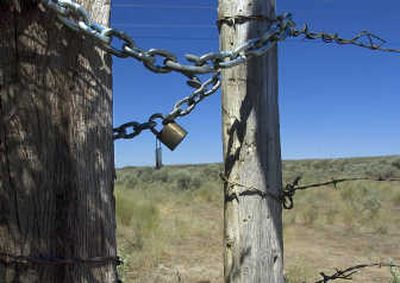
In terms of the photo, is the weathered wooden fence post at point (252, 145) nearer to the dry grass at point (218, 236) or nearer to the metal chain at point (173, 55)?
the metal chain at point (173, 55)

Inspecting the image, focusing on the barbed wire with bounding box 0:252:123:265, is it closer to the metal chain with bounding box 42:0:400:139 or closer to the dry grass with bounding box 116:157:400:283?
the metal chain with bounding box 42:0:400:139

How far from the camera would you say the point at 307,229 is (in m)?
13.6

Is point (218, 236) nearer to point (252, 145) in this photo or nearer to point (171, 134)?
point (252, 145)

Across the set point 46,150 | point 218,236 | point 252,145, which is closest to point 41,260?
point 46,150

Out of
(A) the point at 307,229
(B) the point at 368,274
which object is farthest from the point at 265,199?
(A) the point at 307,229

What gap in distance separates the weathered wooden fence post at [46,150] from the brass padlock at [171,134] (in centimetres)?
42

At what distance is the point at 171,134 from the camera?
72.8 inches

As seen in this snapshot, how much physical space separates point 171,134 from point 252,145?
14.1 inches

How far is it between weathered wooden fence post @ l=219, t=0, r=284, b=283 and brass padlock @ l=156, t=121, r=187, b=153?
0.30 meters

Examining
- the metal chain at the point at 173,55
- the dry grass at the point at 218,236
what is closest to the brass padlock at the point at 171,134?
the metal chain at the point at 173,55

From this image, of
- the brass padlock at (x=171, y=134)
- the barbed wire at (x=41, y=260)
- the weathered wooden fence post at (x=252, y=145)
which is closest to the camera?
the barbed wire at (x=41, y=260)

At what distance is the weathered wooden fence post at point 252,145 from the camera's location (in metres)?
2.06

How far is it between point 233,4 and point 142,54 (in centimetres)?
70

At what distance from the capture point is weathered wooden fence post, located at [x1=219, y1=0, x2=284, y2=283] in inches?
81.3
